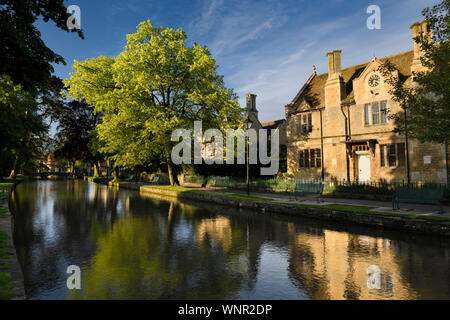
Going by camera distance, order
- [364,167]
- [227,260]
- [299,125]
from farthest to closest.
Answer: [299,125] → [364,167] → [227,260]

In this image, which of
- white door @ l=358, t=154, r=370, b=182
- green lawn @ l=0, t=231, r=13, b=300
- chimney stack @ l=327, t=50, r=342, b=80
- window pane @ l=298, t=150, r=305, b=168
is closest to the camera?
green lawn @ l=0, t=231, r=13, b=300

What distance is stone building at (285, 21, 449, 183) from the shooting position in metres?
22.7

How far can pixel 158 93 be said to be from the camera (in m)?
28.0

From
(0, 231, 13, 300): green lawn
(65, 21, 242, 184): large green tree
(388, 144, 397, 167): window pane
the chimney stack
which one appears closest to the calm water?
(0, 231, 13, 300): green lawn

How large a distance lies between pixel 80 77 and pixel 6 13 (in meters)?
22.7

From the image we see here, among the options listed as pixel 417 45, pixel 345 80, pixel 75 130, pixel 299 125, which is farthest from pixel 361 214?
pixel 75 130

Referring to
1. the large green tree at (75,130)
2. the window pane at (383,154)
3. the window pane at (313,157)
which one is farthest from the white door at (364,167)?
the large green tree at (75,130)

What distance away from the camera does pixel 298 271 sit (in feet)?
22.2

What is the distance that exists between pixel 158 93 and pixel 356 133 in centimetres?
1886

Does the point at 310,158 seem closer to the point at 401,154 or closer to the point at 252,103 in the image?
the point at 401,154

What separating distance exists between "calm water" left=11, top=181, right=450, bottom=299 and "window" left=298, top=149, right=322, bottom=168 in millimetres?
17157

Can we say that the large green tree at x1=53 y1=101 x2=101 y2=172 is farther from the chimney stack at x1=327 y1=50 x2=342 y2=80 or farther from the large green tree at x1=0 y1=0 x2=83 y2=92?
the large green tree at x1=0 y1=0 x2=83 y2=92

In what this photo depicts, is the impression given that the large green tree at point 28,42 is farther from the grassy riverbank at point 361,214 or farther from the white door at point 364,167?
the white door at point 364,167
